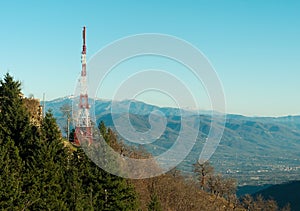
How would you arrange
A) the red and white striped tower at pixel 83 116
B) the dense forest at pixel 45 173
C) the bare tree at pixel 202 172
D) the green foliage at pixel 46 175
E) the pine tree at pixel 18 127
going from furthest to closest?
the bare tree at pixel 202 172
the red and white striped tower at pixel 83 116
the pine tree at pixel 18 127
the dense forest at pixel 45 173
the green foliage at pixel 46 175

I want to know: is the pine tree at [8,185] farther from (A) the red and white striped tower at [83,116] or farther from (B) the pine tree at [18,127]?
(A) the red and white striped tower at [83,116]

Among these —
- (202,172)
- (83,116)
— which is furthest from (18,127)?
(202,172)

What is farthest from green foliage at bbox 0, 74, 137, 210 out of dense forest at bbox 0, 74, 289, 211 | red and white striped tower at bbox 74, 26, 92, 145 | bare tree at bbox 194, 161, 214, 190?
bare tree at bbox 194, 161, 214, 190

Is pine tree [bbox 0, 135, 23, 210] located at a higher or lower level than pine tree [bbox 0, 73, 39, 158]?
lower

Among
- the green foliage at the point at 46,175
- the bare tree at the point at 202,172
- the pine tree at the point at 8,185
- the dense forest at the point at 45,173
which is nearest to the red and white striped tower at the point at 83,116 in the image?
the dense forest at the point at 45,173

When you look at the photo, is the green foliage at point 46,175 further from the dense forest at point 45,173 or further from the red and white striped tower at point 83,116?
the red and white striped tower at point 83,116

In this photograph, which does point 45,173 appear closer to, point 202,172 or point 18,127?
point 18,127

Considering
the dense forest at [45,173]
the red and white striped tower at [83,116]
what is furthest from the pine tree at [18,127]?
the red and white striped tower at [83,116]

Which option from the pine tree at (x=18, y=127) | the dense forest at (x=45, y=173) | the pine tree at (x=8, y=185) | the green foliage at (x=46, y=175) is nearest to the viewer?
the pine tree at (x=8, y=185)

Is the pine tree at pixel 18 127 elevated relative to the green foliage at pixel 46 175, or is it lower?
elevated

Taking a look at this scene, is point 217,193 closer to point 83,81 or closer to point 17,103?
point 83,81

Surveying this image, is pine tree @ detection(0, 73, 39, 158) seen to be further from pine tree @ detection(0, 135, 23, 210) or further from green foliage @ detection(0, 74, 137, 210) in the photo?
pine tree @ detection(0, 135, 23, 210)

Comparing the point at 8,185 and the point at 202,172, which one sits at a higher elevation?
the point at 8,185

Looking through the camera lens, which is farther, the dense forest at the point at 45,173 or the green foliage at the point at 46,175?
the dense forest at the point at 45,173
